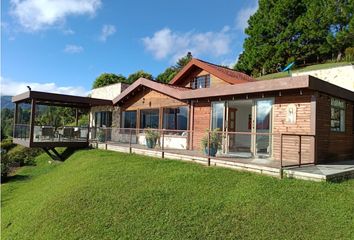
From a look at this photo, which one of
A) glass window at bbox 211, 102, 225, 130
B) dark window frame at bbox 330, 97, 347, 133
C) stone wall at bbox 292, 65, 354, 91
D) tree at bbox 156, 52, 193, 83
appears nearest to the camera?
dark window frame at bbox 330, 97, 347, 133

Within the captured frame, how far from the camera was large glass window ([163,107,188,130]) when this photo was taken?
15.3 meters

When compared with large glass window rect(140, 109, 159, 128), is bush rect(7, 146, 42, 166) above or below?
below

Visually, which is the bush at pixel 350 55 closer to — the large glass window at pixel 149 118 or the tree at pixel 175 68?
the large glass window at pixel 149 118

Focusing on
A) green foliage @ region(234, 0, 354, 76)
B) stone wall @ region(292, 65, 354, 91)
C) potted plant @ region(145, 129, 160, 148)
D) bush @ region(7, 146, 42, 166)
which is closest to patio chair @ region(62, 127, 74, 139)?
bush @ region(7, 146, 42, 166)

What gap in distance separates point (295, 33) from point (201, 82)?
2410 cm

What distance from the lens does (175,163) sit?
11.2 metres

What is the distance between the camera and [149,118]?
18141 millimetres

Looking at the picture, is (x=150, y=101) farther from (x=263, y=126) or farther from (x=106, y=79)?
(x=106, y=79)

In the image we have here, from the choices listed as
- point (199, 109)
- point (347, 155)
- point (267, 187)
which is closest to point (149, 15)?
point (199, 109)

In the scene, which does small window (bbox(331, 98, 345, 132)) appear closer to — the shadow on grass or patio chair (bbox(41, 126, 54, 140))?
patio chair (bbox(41, 126, 54, 140))

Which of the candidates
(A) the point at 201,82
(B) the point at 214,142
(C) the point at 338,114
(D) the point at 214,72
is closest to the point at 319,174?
(B) the point at 214,142

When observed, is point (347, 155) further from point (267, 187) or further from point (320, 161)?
point (267, 187)

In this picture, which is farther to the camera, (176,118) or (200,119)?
(176,118)

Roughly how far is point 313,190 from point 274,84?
13.5 ft
